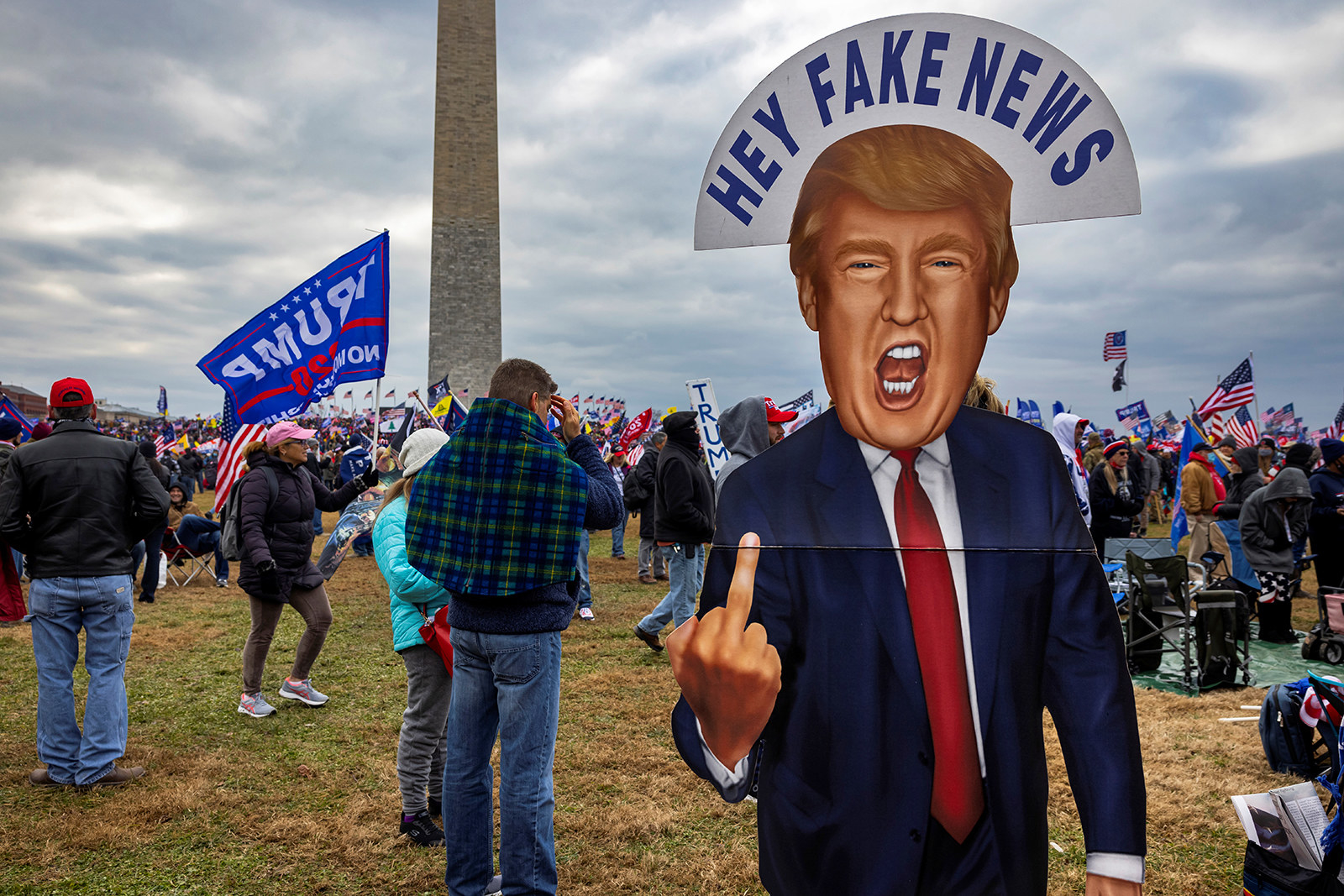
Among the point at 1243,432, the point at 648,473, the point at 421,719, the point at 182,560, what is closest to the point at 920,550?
the point at 421,719

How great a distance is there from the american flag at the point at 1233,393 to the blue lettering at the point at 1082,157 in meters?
14.5

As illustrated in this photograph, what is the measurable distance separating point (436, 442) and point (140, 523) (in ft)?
6.69

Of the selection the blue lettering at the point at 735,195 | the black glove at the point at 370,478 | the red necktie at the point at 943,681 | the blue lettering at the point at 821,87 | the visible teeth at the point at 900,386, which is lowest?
the red necktie at the point at 943,681

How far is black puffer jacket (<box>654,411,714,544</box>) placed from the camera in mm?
5469

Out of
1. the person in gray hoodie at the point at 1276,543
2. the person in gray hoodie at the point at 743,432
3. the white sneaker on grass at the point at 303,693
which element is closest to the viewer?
the person in gray hoodie at the point at 743,432

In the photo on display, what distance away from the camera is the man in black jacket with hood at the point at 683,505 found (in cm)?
548

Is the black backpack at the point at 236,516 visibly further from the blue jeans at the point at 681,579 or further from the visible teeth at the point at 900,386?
the visible teeth at the point at 900,386

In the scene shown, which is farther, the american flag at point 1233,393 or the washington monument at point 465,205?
the washington monument at point 465,205

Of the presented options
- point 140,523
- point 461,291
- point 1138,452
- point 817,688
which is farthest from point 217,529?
point 461,291

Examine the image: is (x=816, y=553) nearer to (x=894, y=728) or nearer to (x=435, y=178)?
(x=894, y=728)

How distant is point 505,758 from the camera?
9.16 ft

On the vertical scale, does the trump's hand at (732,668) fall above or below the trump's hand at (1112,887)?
above

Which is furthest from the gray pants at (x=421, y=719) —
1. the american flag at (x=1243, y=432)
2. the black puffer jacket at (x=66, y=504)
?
the american flag at (x=1243, y=432)

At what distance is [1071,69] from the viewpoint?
1.70 metres
